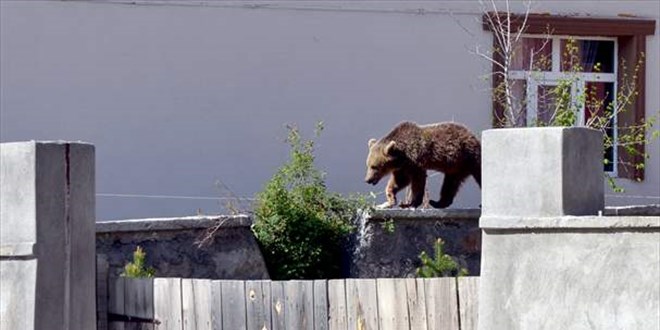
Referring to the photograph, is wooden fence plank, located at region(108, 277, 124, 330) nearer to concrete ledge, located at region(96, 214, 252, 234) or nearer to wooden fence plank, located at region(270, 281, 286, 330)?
wooden fence plank, located at region(270, 281, 286, 330)

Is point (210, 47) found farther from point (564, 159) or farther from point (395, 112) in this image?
point (564, 159)

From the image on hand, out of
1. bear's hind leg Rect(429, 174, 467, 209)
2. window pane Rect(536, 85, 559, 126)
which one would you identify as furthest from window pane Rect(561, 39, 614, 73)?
bear's hind leg Rect(429, 174, 467, 209)

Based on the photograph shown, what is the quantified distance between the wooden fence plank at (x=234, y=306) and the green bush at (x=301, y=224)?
3577 mm

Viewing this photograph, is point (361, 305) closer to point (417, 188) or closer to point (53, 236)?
point (53, 236)

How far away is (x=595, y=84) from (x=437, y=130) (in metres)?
3.90

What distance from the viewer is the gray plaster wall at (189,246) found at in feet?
33.0

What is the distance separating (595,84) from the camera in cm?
1470

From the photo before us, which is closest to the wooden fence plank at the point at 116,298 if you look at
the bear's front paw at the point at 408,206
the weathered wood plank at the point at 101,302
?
the weathered wood plank at the point at 101,302

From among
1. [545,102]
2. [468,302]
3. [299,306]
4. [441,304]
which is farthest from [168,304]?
[545,102]

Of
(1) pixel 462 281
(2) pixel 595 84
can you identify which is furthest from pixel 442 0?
(1) pixel 462 281

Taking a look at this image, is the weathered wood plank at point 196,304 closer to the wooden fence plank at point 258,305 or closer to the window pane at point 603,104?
the wooden fence plank at point 258,305

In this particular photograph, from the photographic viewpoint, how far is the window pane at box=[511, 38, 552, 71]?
14203 mm

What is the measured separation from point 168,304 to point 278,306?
0.58m

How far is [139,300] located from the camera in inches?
285
